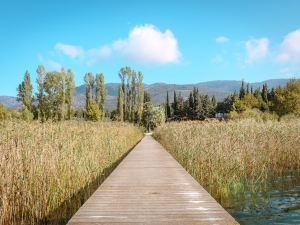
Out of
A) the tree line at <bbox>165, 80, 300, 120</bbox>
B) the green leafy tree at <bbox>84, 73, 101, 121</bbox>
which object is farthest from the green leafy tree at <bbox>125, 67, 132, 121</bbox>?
the tree line at <bbox>165, 80, 300, 120</bbox>

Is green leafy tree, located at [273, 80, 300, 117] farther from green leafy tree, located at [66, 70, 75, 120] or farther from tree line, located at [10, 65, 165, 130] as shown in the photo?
green leafy tree, located at [66, 70, 75, 120]

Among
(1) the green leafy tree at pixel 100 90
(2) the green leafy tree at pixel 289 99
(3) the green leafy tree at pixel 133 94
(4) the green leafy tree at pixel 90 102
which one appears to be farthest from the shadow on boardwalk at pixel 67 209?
(1) the green leafy tree at pixel 100 90

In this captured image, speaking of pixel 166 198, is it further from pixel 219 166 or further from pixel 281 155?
pixel 281 155

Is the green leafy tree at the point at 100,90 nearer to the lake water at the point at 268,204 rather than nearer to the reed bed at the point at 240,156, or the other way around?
the reed bed at the point at 240,156

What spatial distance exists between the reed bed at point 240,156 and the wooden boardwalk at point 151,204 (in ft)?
3.45

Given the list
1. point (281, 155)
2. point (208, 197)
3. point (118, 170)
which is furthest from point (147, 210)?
point (281, 155)

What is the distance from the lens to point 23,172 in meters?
4.05

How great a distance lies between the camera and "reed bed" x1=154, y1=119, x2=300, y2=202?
20.8ft

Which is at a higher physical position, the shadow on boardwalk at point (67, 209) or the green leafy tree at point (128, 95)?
the green leafy tree at point (128, 95)

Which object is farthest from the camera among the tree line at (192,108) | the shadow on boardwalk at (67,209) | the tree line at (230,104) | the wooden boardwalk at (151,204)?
the tree line at (192,108)

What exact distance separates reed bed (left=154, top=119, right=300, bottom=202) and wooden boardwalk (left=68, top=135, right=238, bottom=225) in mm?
1052

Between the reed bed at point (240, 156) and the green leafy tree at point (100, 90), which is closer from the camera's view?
the reed bed at point (240, 156)

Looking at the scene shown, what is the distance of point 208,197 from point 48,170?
2057 mm

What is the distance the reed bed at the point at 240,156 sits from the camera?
6344 mm
